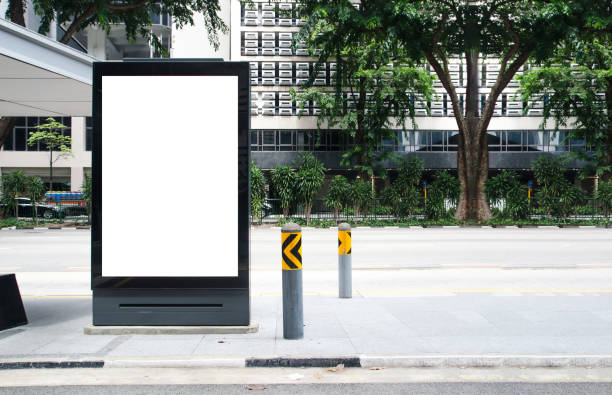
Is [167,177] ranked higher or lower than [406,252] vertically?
higher

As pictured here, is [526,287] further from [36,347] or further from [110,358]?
[36,347]

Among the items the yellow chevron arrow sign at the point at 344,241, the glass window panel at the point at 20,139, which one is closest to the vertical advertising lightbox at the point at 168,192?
the yellow chevron arrow sign at the point at 344,241

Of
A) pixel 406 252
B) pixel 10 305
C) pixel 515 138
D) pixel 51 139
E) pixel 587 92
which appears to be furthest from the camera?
pixel 515 138

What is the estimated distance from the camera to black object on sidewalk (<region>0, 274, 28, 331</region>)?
19.2 ft

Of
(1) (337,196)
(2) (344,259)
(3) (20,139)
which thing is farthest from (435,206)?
(3) (20,139)

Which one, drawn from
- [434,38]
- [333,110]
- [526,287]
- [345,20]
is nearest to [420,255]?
[526,287]

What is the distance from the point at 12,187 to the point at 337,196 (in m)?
18.0

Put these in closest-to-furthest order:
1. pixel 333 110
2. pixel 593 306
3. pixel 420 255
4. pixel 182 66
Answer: pixel 182 66 → pixel 593 306 → pixel 420 255 → pixel 333 110

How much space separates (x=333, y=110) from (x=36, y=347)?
103ft

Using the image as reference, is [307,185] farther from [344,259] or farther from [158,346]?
[158,346]

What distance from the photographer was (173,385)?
4.18m

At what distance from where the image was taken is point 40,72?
5.76 m

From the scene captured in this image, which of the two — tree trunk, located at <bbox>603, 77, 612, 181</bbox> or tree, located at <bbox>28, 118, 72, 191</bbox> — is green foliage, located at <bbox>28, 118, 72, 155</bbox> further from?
tree trunk, located at <bbox>603, 77, 612, 181</bbox>

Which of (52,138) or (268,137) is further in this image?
(268,137)
